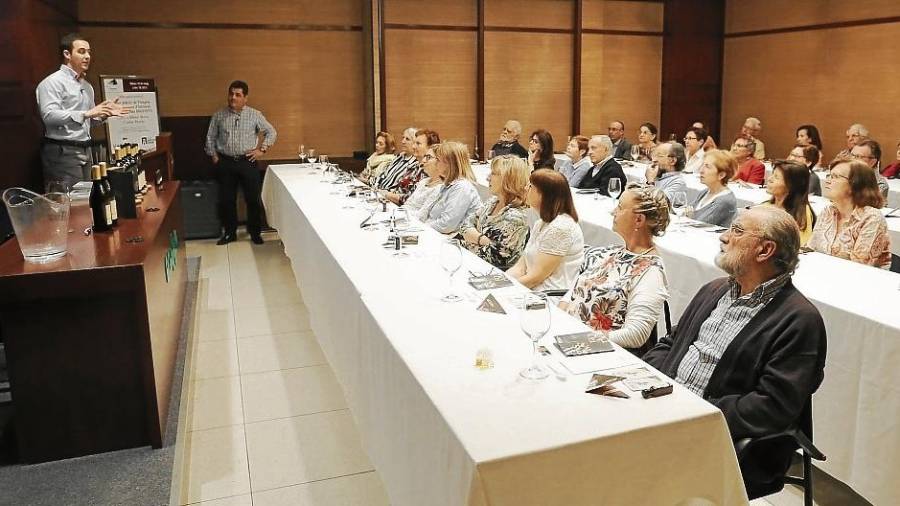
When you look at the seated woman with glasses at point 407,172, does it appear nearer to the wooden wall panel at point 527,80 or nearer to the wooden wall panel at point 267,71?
the wooden wall panel at point 267,71

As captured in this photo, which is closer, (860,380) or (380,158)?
(860,380)

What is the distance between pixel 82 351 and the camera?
9.43 feet

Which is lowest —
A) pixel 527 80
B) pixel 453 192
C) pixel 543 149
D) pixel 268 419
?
pixel 268 419

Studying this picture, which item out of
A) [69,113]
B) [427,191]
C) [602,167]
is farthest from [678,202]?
[69,113]

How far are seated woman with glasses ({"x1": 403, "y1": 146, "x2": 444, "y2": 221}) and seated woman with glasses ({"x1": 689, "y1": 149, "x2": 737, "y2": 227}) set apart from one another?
1.73 meters

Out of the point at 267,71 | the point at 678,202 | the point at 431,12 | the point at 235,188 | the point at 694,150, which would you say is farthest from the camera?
the point at 431,12

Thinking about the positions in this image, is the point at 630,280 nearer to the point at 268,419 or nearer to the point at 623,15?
the point at 268,419

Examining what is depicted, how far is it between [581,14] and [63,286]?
7.97 m

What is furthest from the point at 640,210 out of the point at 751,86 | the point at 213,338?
the point at 751,86

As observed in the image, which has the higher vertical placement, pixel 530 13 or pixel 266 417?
pixel 530 13

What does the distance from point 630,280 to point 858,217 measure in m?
1.75

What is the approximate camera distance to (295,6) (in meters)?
8.44

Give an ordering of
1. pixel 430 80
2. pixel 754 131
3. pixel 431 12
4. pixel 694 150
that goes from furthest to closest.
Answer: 1. pixel 754 131
2. pixel 430 80
3. pixel 431 12
4. pixel 694 150

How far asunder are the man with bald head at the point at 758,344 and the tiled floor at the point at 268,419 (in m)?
0.78
